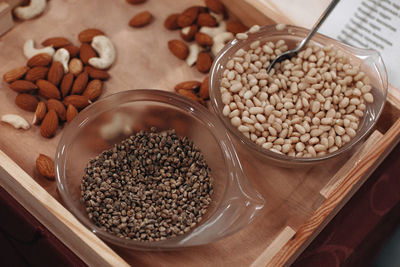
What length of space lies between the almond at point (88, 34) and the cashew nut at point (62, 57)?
4 cm

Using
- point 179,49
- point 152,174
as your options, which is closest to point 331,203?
point 152,174

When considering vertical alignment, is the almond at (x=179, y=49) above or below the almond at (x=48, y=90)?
above

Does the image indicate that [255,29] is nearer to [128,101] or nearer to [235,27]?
[235,27]

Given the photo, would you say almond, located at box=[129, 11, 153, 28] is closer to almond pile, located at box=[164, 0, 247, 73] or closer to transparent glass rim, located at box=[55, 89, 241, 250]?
almond pile, located at box=[164, 0, 247, 73]

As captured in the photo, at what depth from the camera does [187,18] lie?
2.67 feet

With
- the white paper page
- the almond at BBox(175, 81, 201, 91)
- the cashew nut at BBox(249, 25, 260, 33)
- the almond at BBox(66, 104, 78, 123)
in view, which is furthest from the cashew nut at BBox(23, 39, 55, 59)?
the white paper page

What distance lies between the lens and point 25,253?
2.47 feet

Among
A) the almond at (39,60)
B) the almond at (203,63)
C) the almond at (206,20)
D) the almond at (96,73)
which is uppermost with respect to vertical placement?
the almond at (206,20)

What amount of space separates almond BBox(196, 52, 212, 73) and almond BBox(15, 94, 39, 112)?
10.0 inches

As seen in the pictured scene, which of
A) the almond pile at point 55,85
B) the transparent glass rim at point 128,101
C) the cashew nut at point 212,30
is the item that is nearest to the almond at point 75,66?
the almond pile at point 55,85

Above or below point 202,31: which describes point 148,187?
below

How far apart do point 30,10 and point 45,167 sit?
29 cm

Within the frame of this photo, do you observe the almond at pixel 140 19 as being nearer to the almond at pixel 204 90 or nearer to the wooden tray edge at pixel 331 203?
the almond at pixel 204 90

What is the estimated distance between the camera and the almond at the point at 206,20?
82 cm
